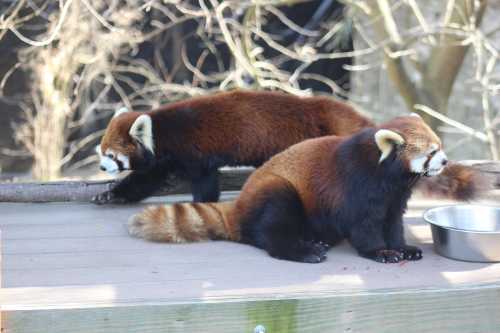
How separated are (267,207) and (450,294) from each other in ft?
2.52

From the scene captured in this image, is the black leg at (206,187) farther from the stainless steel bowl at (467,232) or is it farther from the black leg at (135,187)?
the stainless steel bowl at (467,232)

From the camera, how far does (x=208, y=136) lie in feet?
11.6

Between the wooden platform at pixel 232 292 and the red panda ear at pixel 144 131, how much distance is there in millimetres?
915

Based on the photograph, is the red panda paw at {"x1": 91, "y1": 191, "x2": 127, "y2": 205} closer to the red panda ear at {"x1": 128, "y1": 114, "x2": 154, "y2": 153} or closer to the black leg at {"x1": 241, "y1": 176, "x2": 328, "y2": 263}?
the red panda ear at {"x1": 128, "y1": 114, "x2": 154, "y2": 153}

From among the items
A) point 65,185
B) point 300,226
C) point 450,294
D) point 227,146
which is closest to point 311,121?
point 227,146

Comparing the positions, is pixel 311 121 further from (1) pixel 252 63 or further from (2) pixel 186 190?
(1) pixel 252 63

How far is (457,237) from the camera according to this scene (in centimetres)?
249

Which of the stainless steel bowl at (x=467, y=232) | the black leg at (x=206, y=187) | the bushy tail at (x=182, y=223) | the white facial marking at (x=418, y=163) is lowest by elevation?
the black leg at (x=206, y=187)

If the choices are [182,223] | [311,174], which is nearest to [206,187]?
[182,223]

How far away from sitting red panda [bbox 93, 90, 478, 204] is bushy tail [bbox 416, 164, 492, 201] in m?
0.49

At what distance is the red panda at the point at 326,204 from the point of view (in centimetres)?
256

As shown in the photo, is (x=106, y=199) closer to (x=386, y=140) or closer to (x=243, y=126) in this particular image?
(x=243, y=126)

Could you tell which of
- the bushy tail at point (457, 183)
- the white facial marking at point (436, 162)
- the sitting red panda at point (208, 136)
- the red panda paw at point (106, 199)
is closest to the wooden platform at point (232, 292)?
the white facial marking at point (436, 162)

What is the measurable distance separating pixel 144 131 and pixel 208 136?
30cm
